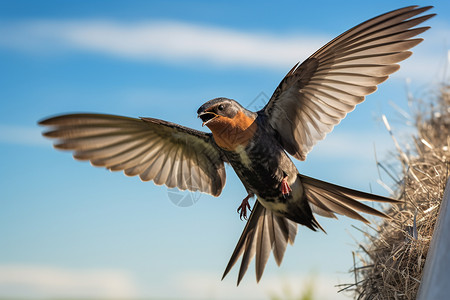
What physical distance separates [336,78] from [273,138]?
409 millimetres

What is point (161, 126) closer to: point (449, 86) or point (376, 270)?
point (376, 270)

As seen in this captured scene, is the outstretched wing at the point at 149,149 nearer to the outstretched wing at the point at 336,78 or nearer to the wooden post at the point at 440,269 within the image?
the outstretched wing at the point at 336,78

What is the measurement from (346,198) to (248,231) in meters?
0.59

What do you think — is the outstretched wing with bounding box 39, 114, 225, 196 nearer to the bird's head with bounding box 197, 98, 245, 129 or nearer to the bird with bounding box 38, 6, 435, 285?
the bird with bounding box 38, 6, 435, 285

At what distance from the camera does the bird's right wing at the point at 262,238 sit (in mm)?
2861

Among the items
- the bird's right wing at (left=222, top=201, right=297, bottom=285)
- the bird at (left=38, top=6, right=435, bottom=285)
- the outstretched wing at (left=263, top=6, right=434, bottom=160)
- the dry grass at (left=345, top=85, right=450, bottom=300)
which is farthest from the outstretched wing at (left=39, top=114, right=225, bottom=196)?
the dry grass at (left=345, top=85, right=450, bottom=300)

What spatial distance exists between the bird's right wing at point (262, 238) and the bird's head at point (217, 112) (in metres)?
0.70

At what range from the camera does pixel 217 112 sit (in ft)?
7.70

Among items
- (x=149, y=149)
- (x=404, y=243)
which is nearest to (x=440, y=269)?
(x=404, y=243)

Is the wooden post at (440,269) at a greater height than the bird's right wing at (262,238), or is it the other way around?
the bird's right wing at (262,238)

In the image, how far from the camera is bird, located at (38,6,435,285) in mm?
2373

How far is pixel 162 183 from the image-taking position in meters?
2.96

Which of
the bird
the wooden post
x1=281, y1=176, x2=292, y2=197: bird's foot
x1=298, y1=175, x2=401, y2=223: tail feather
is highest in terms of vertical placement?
the bird

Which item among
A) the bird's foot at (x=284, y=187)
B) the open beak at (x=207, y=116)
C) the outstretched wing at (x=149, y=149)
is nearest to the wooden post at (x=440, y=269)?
the bird's foot at (x=284, y=187)
